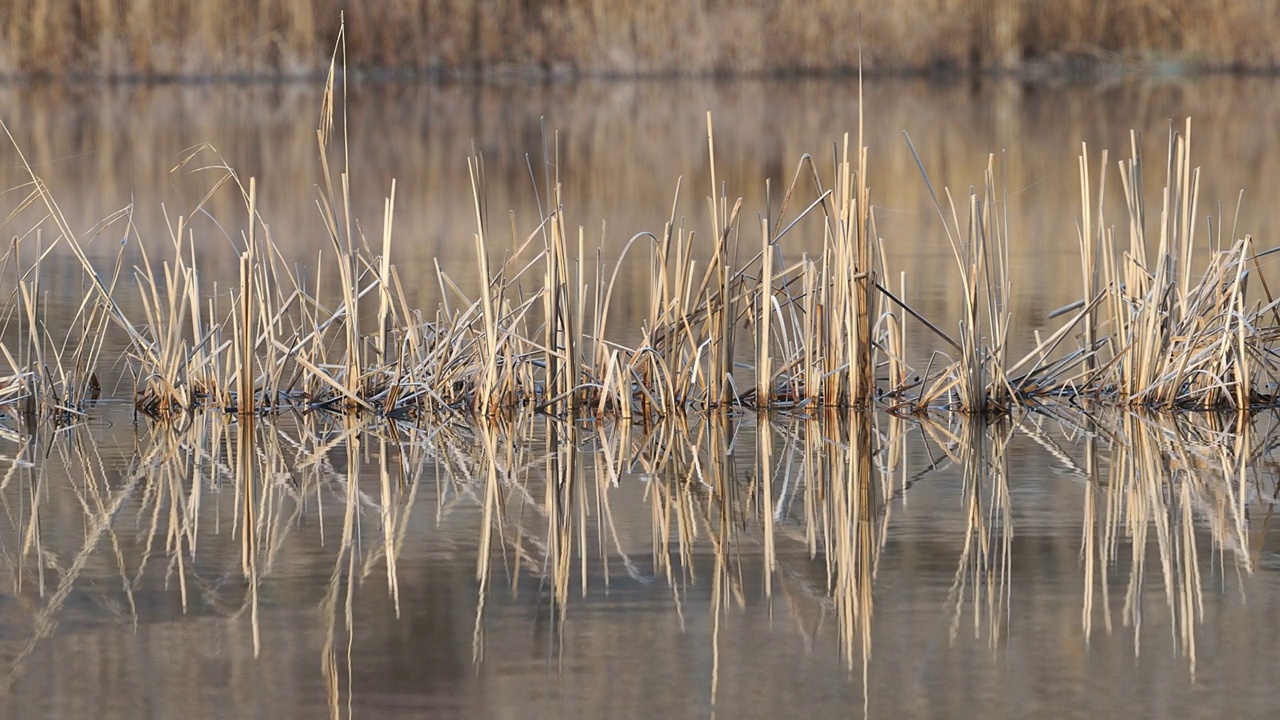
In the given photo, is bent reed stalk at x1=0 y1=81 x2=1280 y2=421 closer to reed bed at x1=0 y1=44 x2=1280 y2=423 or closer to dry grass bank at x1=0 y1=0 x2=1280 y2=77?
reed bed at x1=0 y1=44 x2=1280 y2=423

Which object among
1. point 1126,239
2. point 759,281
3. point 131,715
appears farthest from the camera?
point 1126,239

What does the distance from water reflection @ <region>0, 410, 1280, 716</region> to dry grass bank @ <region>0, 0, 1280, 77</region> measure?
15.9 meters

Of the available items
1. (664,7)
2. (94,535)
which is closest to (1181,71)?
(664,7)

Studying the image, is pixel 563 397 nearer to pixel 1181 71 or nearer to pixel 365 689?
pixel 365 689

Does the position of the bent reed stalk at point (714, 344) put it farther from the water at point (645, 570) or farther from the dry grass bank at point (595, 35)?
the dry grass bank at point (595, 35)

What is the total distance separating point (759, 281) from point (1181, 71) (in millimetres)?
17762

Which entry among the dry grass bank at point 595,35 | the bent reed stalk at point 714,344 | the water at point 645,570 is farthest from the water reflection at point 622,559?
the dry grass bank at point 595,35

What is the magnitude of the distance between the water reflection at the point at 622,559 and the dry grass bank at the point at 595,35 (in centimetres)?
1593

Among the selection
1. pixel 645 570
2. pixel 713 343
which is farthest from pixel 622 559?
pixel 713 343

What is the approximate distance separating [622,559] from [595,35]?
17.7m

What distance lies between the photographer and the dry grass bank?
20.4 metres

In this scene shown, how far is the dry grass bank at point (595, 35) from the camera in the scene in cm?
2038

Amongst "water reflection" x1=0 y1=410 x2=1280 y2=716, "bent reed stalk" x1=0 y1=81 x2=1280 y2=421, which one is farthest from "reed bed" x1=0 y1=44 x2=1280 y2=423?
"water reflection" x1=0 y1=410 x2=1280 y2=716

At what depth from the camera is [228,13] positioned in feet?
66.8
